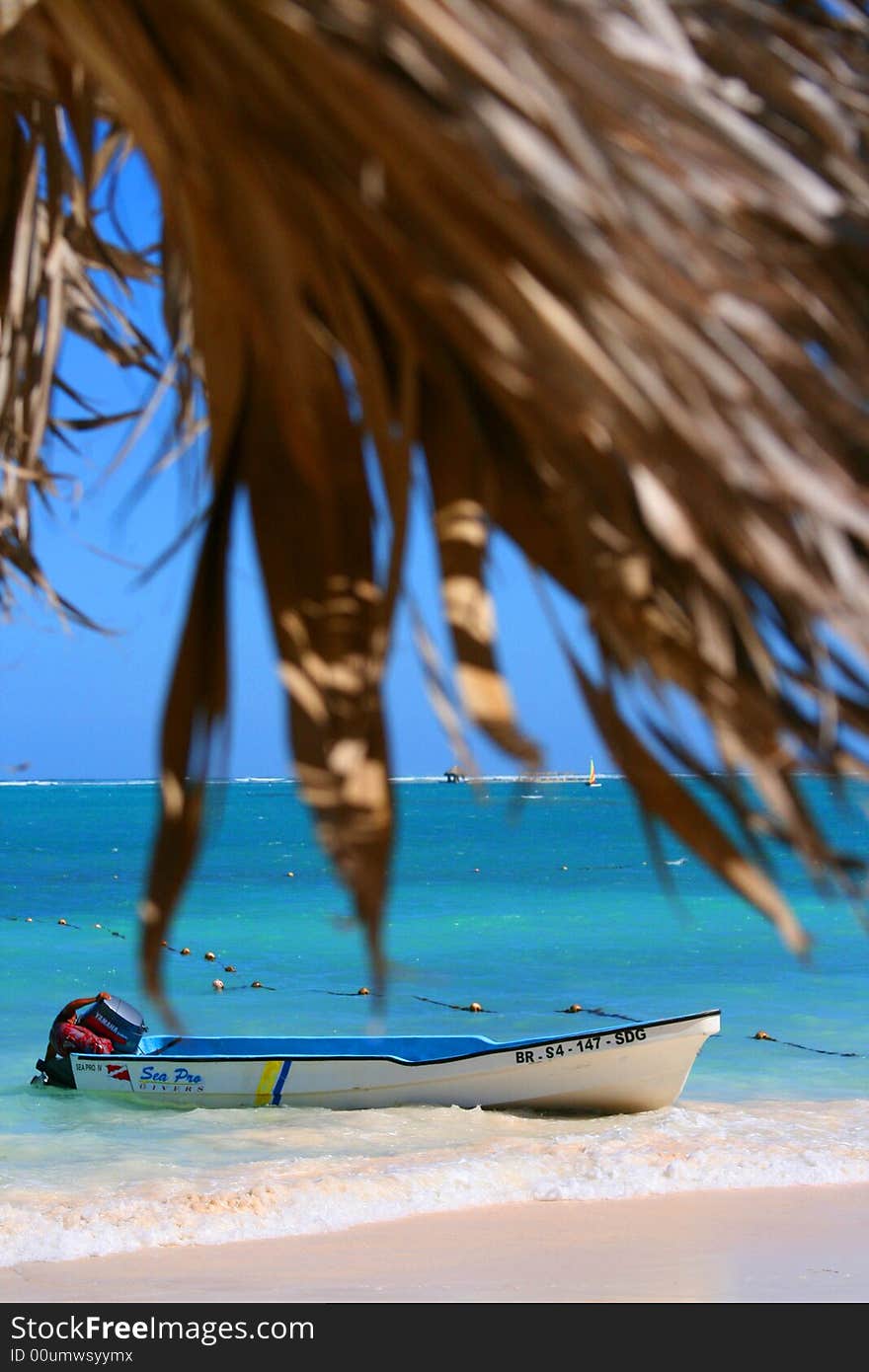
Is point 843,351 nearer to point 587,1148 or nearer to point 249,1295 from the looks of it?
point 249,1295

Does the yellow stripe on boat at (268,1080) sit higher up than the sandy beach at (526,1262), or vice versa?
the sandy beach at (526,1262)

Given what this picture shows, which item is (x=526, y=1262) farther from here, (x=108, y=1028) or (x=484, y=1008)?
(x=484, y=1008)

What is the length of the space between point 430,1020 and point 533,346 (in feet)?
63.0

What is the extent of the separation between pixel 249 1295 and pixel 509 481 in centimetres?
737

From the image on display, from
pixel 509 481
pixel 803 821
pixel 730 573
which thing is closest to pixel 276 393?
pixel 509 481

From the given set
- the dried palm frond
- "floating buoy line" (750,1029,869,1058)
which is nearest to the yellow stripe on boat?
"floating buoy line" (750,1029,869,1058)

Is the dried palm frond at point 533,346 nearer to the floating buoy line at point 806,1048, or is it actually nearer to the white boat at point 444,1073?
the white boat at point 444,1073

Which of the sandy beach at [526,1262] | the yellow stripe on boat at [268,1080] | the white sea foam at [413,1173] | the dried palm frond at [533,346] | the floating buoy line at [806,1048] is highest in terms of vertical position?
the dried palm frond at [533,346]

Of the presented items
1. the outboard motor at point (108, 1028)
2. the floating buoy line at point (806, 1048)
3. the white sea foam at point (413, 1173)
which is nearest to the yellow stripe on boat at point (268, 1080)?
the white sea foam at point (413, 1173)

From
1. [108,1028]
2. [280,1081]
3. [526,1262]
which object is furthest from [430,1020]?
[526,1262]

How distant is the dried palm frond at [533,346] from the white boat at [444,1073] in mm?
11305

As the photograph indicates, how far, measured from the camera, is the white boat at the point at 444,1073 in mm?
12094

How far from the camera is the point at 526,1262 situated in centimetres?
821

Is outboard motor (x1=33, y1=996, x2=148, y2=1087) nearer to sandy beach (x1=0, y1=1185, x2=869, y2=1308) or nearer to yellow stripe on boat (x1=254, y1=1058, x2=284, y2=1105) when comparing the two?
yellow stripe on boat (x1=254, y1=1058, x2=284, y2=1105)
